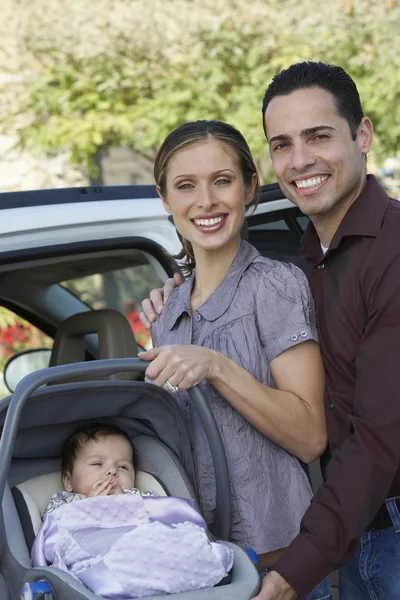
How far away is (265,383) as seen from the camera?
7.98 feet

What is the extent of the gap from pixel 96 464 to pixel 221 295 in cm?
53

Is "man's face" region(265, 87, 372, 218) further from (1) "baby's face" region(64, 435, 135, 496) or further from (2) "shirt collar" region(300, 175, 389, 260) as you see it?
(1) "baby's face" region(64, 435, 135, 496)

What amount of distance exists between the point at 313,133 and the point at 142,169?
28.6 feet

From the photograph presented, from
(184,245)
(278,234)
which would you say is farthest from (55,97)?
(184,245)

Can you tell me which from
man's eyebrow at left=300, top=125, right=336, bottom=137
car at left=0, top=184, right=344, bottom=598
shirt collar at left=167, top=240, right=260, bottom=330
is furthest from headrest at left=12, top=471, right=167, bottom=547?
man's eyebrow at left=300, top=125, right=336, bottom=137

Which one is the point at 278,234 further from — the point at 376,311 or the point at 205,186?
the point at 376,311

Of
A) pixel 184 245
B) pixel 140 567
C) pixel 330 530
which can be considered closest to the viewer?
pixel 140 567

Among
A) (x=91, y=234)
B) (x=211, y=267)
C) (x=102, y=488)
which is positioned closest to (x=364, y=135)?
(x=211, y=267)

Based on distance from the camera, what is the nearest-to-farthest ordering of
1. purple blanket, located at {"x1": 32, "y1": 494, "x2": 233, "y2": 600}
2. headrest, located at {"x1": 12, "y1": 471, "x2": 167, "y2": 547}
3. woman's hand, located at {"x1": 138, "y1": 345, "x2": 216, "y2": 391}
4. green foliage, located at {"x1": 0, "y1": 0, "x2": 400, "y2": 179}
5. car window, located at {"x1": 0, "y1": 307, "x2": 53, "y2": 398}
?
1. purple blanket, located at {"x1": 32, "y1": 494, "x2": 233, "y2": 600}
2. woman's hand, located at {"x1": 138, "y1": 345, "x2": 216, "y2": 391}
3. headrest, located at {"x1": 12, "y1": 471, "x2": 167, "y2": 547}
4. car window, located at {"x1": 0, "y1": 307, "x2": 53, "y2": 398}
5. green foliage, located at {"x1": 0, "y1": 0, "x2": 400, "y2": 179}

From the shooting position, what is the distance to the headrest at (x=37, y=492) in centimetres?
234

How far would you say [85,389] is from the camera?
7.88 feet

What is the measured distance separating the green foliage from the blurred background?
0.01 metres

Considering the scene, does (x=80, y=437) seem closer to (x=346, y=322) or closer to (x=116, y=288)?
(x=346, y=322)

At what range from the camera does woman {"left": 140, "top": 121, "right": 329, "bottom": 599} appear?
7.63 feet
